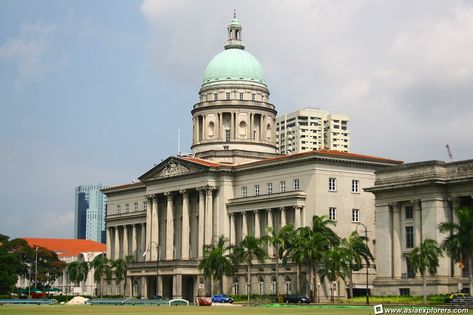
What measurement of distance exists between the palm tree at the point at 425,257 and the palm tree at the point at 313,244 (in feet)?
53.5

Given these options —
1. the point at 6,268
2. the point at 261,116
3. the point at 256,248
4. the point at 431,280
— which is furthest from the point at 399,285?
the point at 6,268

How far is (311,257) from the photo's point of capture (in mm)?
120938

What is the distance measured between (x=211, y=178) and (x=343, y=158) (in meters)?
24.2

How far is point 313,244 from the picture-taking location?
121 m

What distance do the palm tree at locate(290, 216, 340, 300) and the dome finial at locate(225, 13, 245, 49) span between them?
2113 inches

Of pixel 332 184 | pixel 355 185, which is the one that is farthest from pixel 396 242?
pixel 355 185

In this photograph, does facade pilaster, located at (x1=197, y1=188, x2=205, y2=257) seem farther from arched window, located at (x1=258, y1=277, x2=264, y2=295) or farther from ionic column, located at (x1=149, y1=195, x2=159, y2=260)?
ionic column, located at (x1=149, y1=195, x2=159, y2=260)

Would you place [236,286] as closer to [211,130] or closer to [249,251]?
[249,251]

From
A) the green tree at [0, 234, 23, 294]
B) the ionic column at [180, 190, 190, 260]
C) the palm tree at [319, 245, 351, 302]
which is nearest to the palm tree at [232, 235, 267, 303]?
the palm tree at [319, 245, 351, 302]

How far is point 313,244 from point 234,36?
6124 centimetres

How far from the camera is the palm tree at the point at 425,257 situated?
10544cm

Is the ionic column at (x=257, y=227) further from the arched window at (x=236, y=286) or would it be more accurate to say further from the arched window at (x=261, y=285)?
the arched window at (x=236, y=286)

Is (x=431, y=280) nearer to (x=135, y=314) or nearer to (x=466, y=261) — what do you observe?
(x=466, y=261)

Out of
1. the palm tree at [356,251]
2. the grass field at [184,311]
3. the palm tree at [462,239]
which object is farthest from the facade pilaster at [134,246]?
the grass field at [184,311]
